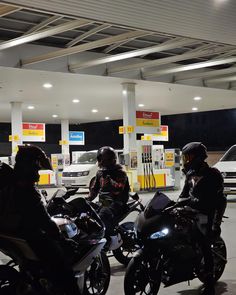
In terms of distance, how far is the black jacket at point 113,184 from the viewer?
5637 mm

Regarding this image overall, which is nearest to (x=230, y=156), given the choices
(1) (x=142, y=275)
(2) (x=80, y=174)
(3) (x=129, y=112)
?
(3) (x=129, y=112)

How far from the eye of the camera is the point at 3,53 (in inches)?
554

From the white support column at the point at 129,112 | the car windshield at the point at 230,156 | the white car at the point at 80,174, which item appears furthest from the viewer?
the white car at the point at 80,174

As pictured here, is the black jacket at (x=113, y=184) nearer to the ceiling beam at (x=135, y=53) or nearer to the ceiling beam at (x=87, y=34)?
the ceiling beam at (x=87, y=34)

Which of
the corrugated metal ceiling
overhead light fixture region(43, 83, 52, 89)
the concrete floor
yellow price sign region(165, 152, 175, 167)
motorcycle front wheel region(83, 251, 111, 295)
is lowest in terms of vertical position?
the concrete floor

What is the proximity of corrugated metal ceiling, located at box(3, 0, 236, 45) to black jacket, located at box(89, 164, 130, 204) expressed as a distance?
421 cm

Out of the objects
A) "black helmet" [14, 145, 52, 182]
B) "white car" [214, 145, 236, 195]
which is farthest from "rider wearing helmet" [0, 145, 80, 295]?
"white car" [214, 145, 236, 195]

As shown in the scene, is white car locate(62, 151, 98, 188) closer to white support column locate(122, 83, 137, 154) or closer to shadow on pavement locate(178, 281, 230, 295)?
white support column locate(122, 83, 137, 154)

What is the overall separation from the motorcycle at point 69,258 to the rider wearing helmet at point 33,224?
6 centimetres

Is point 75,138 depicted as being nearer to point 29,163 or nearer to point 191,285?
point 191,285

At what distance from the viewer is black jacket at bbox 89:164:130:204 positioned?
5.64 meters

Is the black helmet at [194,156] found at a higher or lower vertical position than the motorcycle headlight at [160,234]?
higher

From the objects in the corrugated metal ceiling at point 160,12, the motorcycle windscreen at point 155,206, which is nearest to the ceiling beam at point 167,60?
the corrugated metal ceiling at point 160,12

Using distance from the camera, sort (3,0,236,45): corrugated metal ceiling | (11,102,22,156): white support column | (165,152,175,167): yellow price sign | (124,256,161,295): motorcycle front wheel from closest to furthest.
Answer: (124,256,161,295): motorcycle front wheel < (3,0,236,45): corrugated metal ceiling < (165,152,175,167): yellow price sign < (11,102,22,156): white support column
